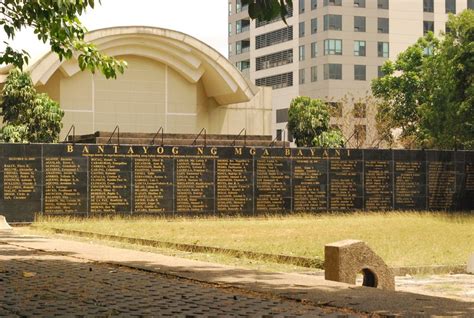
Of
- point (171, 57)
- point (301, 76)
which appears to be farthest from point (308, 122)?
point (301, 76)

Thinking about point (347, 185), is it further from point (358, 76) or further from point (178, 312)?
point (358, 76)

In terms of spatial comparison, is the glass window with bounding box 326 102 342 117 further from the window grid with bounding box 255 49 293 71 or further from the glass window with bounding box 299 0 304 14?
the window grid with bounding box 255 49 293 71

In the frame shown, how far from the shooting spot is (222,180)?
31.2 metres

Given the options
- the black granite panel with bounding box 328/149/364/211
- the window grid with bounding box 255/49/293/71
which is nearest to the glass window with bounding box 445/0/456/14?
the window grid with bounding box 255/49/293/71

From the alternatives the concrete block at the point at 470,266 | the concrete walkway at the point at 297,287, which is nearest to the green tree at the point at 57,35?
the concrete walkway at the point at 297,287

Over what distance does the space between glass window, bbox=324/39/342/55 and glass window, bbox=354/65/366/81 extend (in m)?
2.31

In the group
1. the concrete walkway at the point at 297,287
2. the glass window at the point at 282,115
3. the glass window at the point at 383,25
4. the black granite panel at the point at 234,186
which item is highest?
the glass window at the point at 383,25

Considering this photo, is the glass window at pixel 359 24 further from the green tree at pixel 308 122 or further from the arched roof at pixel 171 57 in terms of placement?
the arched roof at pixel 171 57

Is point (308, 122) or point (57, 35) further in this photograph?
point (308, 122)

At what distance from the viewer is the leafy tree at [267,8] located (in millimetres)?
7574

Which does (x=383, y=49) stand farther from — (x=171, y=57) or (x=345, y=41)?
(x=171, y=57)

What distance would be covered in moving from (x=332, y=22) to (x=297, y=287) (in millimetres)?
80828

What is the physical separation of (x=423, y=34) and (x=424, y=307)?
85.9m


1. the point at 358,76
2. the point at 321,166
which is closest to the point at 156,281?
the point at 321,166
